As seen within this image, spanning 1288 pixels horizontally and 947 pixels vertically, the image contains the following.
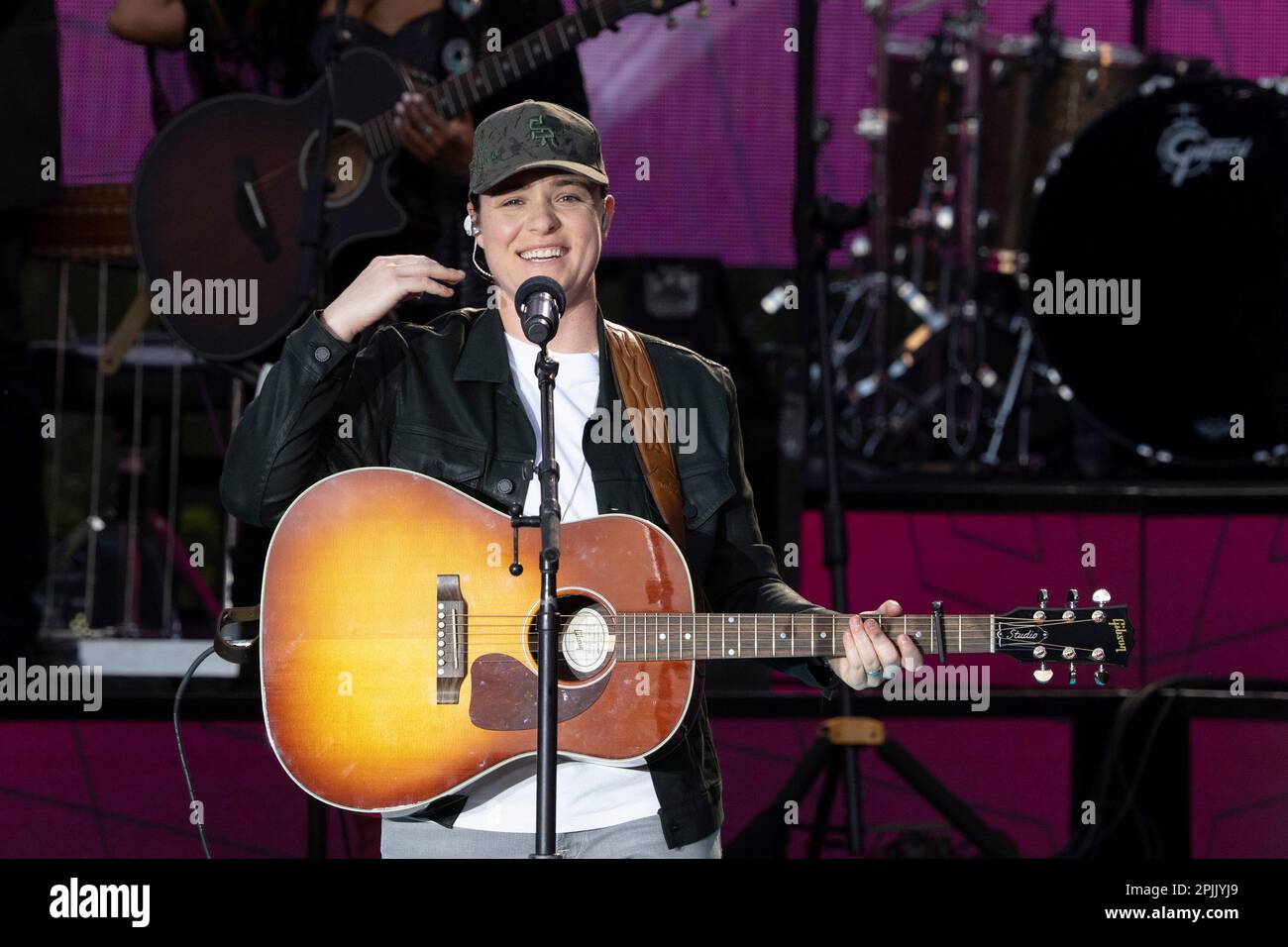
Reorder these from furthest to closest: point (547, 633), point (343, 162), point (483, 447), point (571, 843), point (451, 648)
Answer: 1. point (343, 162)
2. point (483, 447)
3. point (451, 648)
4. point (571, 843)
5. point (547, 633)

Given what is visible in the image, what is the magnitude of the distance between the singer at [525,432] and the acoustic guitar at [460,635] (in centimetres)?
6

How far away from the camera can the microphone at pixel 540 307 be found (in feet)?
7.42

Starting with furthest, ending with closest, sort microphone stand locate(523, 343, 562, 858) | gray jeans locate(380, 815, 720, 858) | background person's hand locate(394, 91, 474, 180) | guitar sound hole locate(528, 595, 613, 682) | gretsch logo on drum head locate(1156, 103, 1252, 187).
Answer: gretsch logo on drum head locate(1156, 103, 1252, 187), background person's hand locate(394, 91, 474, 180), guitar sound hole locate(528, 595, 613, 682), gray jeans locate(380, 815, 720, 858), microphone stand locate(523, 343, 562, 858)

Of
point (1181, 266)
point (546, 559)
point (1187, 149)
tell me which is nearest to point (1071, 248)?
point (1181, 266)

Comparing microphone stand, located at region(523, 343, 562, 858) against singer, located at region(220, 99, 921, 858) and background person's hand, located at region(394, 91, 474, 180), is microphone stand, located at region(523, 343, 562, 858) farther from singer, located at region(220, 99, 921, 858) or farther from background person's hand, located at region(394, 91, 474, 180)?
background person's hand, located at region(394, 91, 474, 180)

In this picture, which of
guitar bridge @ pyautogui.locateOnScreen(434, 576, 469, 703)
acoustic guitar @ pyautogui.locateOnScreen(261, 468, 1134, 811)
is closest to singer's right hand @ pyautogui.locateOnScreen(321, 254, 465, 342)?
acoustic guitar @ pyautogui.locateOnScreen(261, 468, 1134, 811)

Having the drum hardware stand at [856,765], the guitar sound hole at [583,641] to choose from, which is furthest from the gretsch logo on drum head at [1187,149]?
the guitar sound hole at [583,641]

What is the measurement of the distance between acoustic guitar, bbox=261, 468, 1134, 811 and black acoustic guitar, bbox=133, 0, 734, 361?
1586 mm

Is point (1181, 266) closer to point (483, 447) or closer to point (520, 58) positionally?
point (520, 58)

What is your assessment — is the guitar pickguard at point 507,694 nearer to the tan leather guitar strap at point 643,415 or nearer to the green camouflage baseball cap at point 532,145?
the tan leather guitar strap at point 643,415

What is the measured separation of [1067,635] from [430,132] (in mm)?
2293

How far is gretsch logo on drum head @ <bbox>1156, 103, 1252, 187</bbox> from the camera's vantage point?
538cm

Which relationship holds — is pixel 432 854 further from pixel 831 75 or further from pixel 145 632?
pixel 831 75

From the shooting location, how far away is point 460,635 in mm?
2504
